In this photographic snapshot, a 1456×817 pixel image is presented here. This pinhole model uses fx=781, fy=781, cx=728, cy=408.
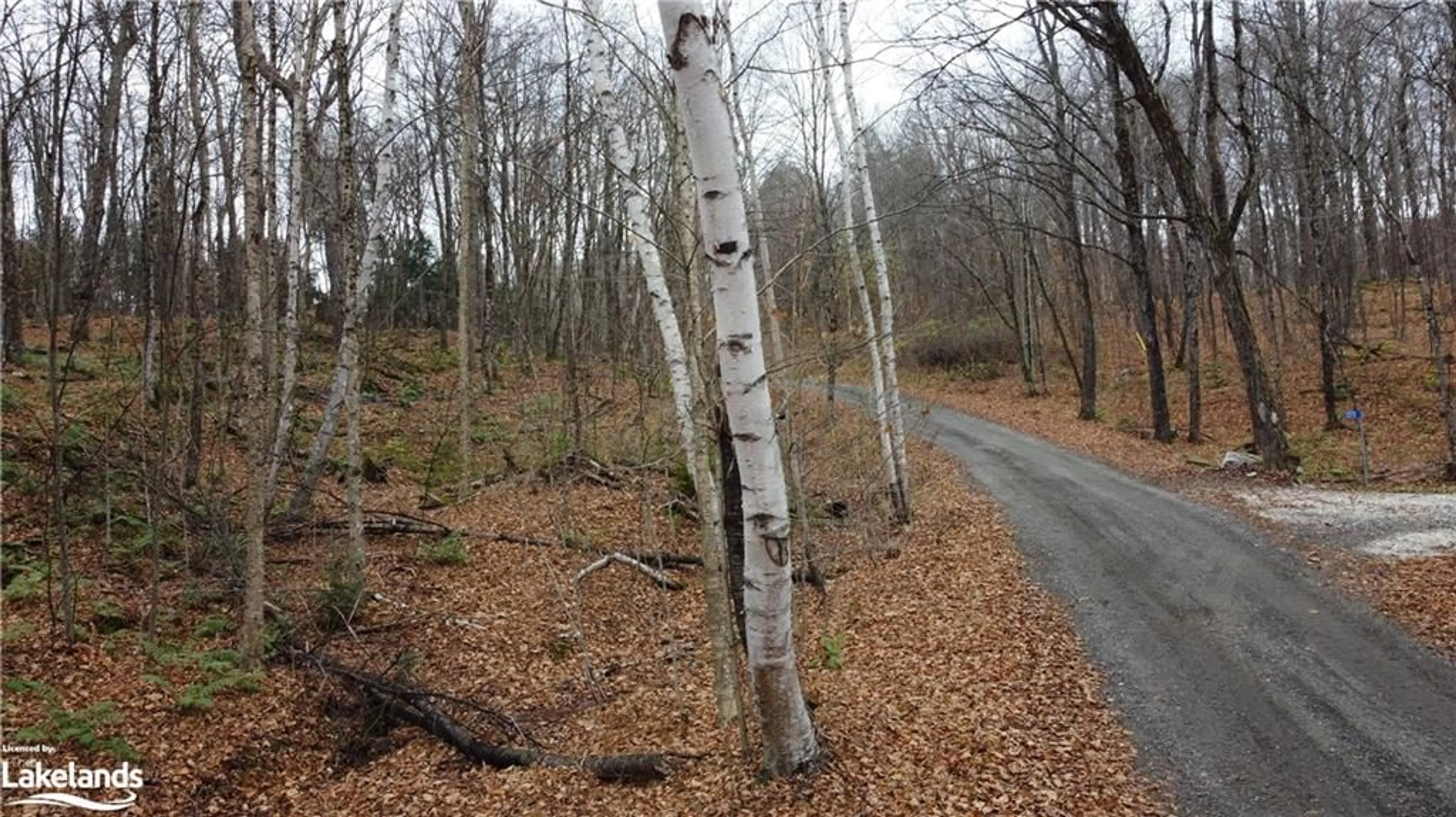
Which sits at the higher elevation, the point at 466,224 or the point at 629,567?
the point at 466,224

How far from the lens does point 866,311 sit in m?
11.4

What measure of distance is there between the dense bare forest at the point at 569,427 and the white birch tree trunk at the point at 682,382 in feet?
0.13

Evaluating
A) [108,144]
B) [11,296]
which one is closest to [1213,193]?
[108,144]

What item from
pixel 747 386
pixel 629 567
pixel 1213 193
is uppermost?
pixel 1213 193

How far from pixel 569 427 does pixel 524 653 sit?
7.24 meters

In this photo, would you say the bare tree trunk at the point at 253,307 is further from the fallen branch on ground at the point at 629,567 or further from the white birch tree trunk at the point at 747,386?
the white birch tree trunk at the point at 747,386

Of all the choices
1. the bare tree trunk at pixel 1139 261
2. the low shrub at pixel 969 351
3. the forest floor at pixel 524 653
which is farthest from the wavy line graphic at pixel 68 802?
the low shrub at pixel 969 351

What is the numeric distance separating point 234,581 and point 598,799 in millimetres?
5349

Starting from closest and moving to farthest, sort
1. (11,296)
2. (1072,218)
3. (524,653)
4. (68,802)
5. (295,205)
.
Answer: (68,802)
(524,653)
(295,205)
(11,296)
(1072,218)

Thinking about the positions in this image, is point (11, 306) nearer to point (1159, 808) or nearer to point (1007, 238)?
point (1159, 808)

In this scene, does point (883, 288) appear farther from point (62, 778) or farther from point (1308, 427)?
point (1308, 427)

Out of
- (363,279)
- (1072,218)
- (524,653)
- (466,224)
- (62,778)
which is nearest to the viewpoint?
(62,778)

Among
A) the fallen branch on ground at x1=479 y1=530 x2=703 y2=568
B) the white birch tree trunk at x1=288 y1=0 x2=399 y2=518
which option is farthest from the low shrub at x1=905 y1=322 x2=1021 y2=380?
the white birch tree trunk at x1=288 y1=0 x2=399 y2=518

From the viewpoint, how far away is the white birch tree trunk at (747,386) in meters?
3.60
